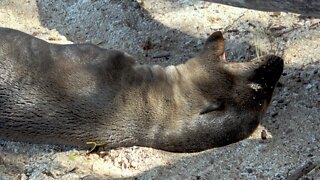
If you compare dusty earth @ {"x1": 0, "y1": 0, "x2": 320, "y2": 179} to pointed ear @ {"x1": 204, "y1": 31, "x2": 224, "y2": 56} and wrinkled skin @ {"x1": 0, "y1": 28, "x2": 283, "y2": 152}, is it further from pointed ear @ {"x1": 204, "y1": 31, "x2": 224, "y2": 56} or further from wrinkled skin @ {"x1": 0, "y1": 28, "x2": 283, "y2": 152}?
pointed ear @ {"x1": 204, "y1": 31, "x2": 224, "y2": 56}

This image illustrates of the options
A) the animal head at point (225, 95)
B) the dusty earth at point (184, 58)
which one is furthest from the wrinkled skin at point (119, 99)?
the dusty earth at point (184, 58)

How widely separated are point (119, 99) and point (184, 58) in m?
0.92

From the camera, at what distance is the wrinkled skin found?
464 centimetres

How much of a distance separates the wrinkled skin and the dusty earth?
0.35ft

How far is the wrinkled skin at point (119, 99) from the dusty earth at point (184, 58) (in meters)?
0.11

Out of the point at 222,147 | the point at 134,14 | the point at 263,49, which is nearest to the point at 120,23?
the point at 134,14

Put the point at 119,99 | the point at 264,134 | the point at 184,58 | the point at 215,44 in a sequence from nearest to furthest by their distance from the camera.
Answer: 1. the point at 264,134
2. the point at 119,99
3. the point at 215,44
4. the point at 184,58

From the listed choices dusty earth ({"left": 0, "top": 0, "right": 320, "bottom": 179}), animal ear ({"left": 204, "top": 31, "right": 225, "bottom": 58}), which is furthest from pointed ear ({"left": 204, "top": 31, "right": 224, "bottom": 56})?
dusty earth ({"left": 0, "top": 0, "right": 320, "bottom": 179})

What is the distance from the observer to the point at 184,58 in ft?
18.1

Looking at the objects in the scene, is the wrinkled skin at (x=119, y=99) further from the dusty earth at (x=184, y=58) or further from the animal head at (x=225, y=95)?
the dusty earth at (x=184, y=58)

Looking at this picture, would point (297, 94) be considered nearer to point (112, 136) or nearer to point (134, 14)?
point (112, 136)

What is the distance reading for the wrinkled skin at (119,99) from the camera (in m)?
4.64

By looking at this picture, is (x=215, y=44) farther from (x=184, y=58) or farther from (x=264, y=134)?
(x=264, y=134)

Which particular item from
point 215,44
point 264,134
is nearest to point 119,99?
point 215,44
